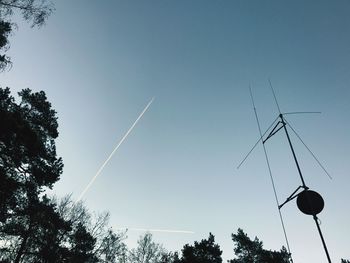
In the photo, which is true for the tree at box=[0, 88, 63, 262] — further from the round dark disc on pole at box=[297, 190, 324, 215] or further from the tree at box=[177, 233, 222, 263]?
the tree at box=[177, 233, 222, 263]

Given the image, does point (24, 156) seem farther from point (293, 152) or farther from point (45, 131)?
point (293, 152)

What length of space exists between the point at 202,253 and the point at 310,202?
103 feet

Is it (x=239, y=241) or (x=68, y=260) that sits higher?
(x=239, y=241)

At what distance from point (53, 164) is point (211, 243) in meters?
26.5

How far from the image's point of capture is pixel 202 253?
111 ft

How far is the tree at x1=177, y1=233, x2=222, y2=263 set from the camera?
32.8 m

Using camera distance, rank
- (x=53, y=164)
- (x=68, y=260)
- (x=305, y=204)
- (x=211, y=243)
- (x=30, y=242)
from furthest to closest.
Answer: (x=211, y=243) → (x=68, y=260) → (x=30, y=242) → (x=53, y=164) → (x=305, y=204)

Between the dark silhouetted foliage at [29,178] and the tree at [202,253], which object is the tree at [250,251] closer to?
the tree at [202,253]

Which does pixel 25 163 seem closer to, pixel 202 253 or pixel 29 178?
pixel 29 178

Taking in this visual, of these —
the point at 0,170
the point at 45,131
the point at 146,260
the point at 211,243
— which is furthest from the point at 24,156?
the point at 146,260

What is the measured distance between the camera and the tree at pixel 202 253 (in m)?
32.8

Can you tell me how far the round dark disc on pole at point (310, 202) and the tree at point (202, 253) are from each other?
29.9 meters

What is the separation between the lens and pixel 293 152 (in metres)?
7.68

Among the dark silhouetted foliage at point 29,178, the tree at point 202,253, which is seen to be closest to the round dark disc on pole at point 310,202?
the dark silhouetted foliage at point 29,178
